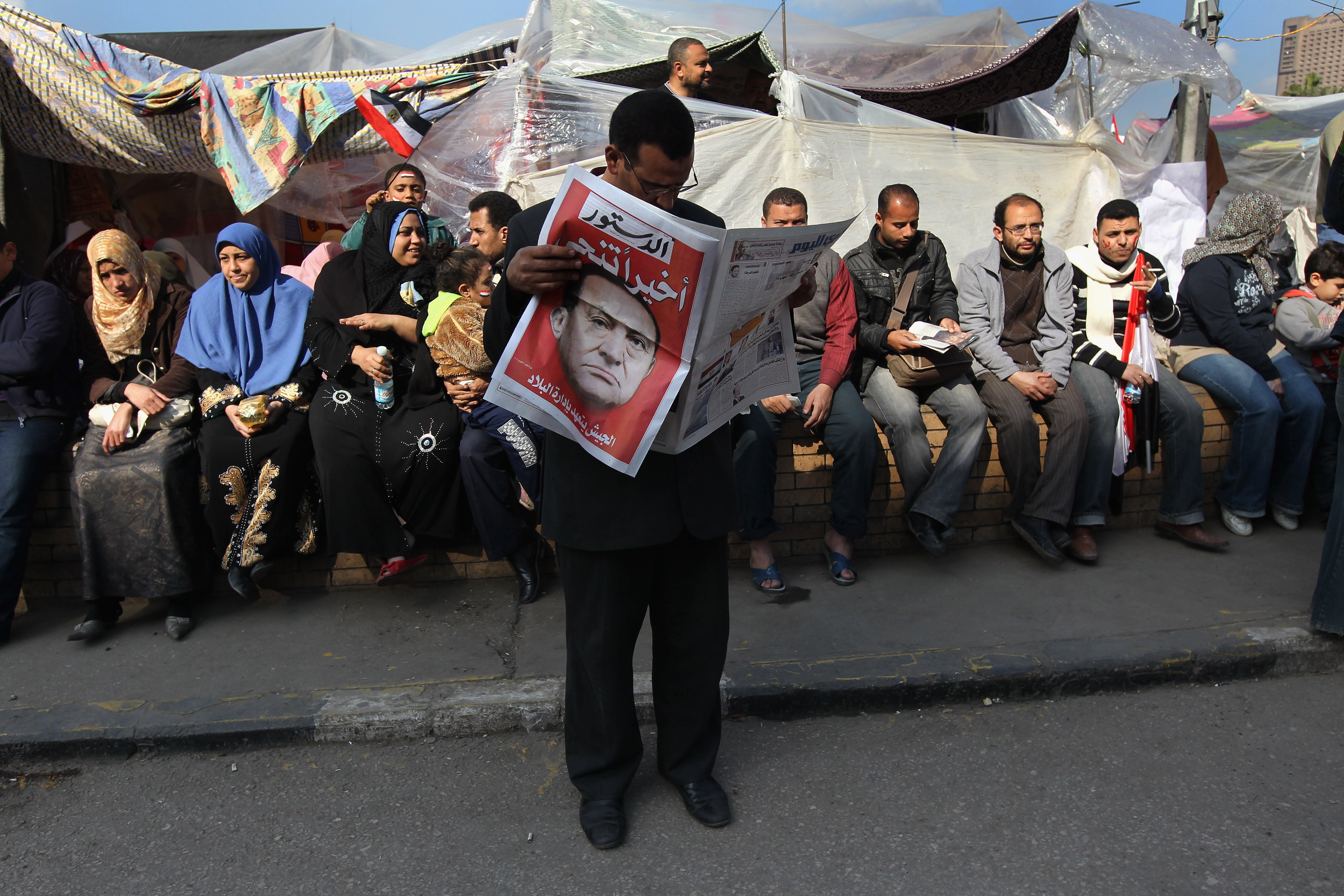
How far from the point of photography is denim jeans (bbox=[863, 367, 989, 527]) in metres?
4.07

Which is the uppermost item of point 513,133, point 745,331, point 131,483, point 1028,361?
point 513,133

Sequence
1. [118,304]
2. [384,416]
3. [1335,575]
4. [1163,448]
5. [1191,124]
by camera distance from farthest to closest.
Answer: [1191,124] → [1163,448] → [118,304] → [384,416] → [1335,575]

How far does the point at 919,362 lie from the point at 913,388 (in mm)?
199

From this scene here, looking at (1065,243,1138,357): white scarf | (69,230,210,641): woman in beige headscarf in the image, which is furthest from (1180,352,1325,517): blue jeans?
(69,230,210,641): woman in beige headscarf

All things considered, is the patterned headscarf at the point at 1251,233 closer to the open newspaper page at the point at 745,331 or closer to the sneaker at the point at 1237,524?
the sneaker at the point at 1237,524

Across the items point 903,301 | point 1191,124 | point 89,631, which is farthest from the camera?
point 1191,124

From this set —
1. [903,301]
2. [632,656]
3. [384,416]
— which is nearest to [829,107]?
[903,301]

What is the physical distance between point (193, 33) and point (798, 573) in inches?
294

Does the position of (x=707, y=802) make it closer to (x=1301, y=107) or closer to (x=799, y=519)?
(x=799, y=519)

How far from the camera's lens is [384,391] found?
394cm

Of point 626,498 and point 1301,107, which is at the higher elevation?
point 1301,107

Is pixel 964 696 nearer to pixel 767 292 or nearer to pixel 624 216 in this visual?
pixel 767 292

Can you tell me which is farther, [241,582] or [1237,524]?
[1237,524]

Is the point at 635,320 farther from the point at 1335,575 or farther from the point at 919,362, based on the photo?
the point at 1335,575
